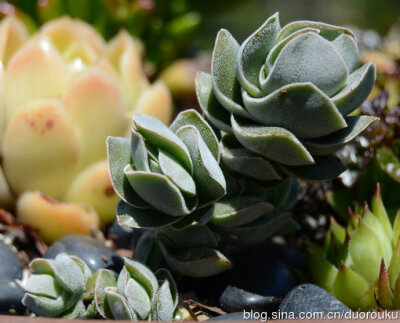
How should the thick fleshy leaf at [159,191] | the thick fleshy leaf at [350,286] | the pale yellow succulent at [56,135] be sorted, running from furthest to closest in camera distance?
1. the pale yellow succulent at [56,135]
2. the thick fleshy leaf at [350,286]
3. the thick fleshy leaf at [159,191]

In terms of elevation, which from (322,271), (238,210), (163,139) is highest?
(163,139)

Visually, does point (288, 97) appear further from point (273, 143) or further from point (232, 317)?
point (232, 317)

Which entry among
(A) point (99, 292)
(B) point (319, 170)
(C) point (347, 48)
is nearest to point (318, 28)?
(C) point (347, 48)

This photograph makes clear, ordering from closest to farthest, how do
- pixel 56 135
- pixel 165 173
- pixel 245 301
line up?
pixel 165 173 → pixel 245 301 → pixel 56 135

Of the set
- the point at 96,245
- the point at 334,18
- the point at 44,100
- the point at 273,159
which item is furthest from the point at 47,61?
the point at 334,18

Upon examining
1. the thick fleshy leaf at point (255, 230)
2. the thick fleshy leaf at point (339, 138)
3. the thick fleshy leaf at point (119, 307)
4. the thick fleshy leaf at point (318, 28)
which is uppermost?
the thick fleshy leaf at point (318, 28)

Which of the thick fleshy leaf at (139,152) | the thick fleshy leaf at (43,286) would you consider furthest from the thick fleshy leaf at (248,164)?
the thick fleshy leaf at (43,286)

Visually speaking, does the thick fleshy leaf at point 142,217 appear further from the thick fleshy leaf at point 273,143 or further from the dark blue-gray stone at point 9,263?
the dark blue-gray stone at point 9,263
